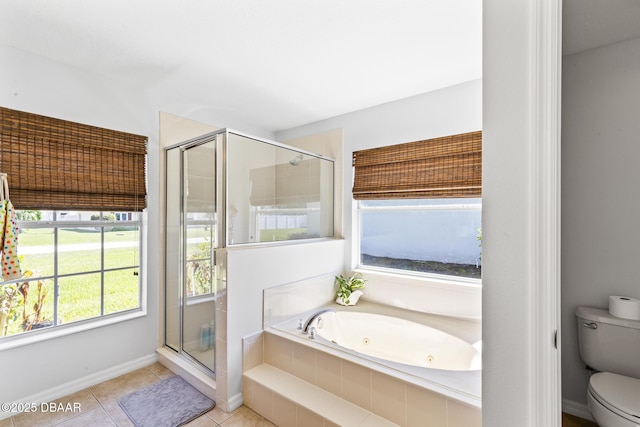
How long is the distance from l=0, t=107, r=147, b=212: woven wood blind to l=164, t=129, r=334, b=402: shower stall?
0.98 ft

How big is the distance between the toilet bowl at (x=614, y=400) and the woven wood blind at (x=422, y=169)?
135cm

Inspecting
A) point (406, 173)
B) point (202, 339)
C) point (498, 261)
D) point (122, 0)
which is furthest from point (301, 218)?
point (498, 261)

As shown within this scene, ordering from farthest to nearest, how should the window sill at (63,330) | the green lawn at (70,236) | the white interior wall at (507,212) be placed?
the green lawn at (70,236)
the window sill at (63,330)
the white interior wall at (507,212)

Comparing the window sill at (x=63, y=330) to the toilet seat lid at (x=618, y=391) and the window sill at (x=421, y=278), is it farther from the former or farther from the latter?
the toilet seat lid at (x=618, y=391)

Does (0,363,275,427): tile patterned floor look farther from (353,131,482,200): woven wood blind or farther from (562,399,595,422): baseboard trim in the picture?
(353,131,482,200): woven wood blind

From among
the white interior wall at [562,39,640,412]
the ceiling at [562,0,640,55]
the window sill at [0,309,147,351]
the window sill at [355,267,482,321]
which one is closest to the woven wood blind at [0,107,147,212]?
the window sill at [0,309,147,351]

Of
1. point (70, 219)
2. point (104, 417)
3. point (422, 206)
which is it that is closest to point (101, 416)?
point (104, 417)

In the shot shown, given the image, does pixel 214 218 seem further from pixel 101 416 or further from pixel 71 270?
pixel 101 416

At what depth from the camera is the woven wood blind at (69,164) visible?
1.97 m

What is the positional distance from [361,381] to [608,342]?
4.66 ft

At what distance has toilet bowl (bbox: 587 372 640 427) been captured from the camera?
135 centimetres

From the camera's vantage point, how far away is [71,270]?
2.30 metres

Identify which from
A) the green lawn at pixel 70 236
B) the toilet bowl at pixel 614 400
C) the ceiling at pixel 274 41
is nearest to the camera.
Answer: the toilet bowl at pixel 614 400

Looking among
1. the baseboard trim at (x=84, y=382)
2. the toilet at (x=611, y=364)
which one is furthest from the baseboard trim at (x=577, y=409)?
the baseboard trim at (x=84, y=382)
